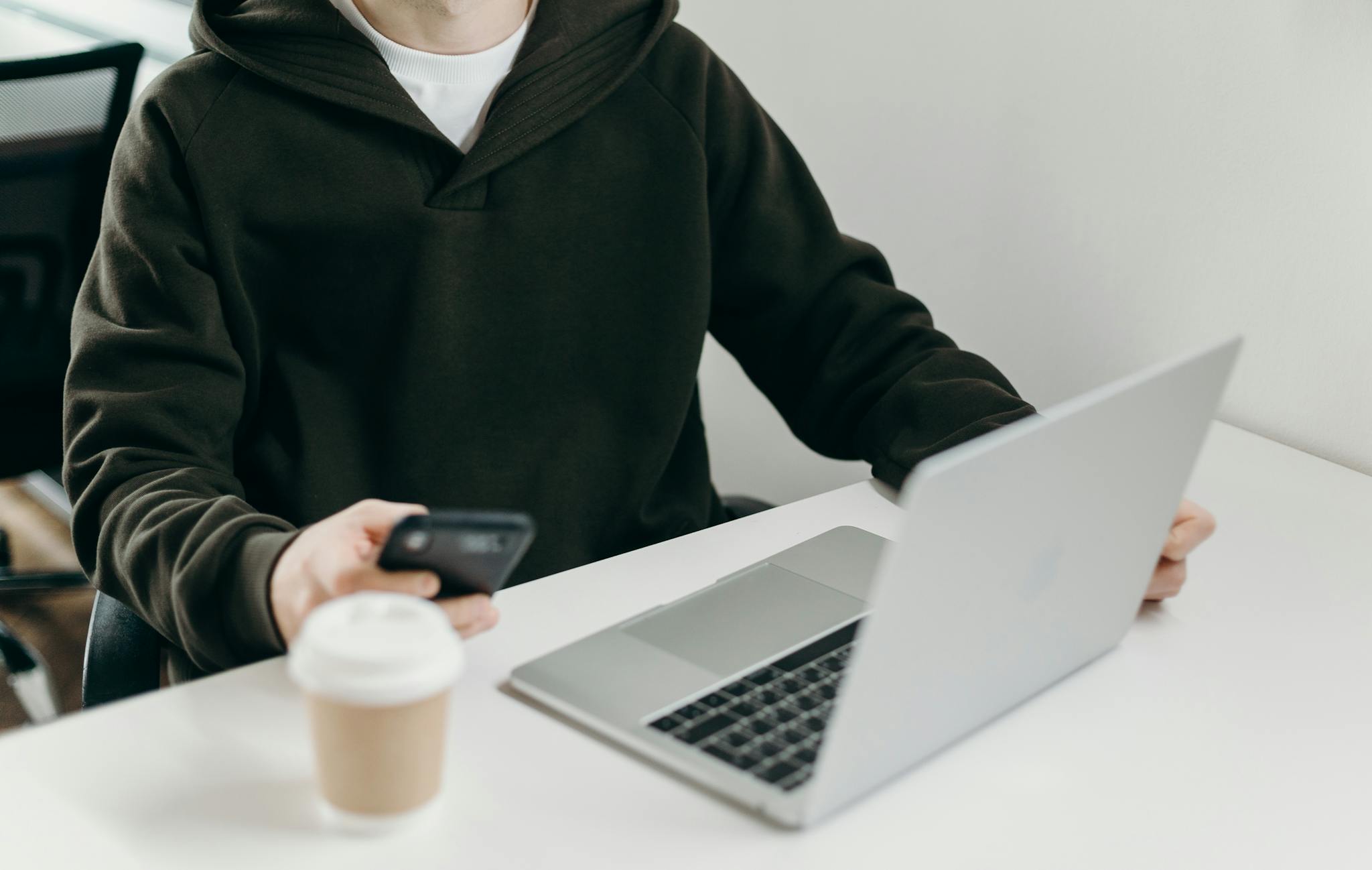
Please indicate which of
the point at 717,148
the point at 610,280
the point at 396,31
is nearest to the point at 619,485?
the point at 610,280

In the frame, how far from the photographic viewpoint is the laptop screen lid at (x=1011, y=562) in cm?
56

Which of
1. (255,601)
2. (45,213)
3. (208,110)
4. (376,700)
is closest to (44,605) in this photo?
(45,213)

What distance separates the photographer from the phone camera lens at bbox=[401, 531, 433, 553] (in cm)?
61

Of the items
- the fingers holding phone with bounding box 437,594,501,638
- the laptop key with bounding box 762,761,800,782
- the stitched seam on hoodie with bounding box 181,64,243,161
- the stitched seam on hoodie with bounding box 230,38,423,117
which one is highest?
the stitched seam on hoodie with bounding box 230,38,423,117

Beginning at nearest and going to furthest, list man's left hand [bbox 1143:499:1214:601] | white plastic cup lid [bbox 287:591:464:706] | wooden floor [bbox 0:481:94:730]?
white plastic cup lid [bbox 287:591:464:706] < man's left hand [bbox 1143:499:1214:601] < wooden floor [bbox 0:481:94:730]

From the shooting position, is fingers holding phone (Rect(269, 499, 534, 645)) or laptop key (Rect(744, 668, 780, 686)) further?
laptop key (Rect(744, 668, 780, 686))

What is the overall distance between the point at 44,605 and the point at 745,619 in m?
1.87

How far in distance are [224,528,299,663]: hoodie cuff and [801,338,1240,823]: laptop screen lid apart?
327 millimetres

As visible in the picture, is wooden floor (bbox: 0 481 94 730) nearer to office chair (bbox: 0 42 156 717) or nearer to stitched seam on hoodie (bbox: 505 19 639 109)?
office chair (bbox: 0 42 156 717)

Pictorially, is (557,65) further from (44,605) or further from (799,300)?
(44,605)

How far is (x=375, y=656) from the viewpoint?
1.76 feet

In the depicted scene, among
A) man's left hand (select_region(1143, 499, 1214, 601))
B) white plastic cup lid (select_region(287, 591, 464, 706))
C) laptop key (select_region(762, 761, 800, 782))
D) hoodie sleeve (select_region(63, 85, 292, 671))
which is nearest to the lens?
white plastic cup lid (select_region(287, 591, 464, 706))

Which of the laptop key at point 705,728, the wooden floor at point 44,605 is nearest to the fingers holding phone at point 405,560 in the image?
the laptop key at point 705,728

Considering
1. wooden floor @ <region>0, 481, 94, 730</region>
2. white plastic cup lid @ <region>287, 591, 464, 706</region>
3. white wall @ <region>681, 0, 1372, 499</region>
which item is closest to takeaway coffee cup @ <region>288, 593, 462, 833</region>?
white plastic cup lid @ <region>287, 591, 464, 706</region>
